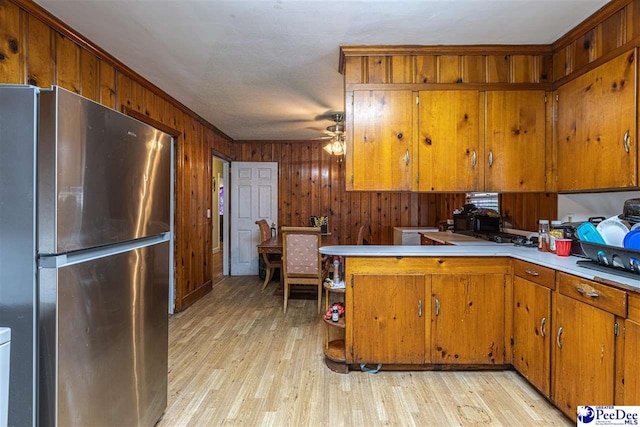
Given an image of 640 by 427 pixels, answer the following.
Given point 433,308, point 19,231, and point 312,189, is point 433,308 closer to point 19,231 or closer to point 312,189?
point 19,231

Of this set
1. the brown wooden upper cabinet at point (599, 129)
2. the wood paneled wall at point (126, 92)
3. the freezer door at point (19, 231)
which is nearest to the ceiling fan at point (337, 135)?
the wood paneled wall at point (126, 92)

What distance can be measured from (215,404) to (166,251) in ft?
3.30

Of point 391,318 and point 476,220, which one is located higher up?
point 476,220

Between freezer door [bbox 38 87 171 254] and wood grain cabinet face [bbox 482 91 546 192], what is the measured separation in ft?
7.63

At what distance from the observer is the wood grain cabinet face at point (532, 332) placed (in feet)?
6.27

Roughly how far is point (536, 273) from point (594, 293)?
1.40 feet

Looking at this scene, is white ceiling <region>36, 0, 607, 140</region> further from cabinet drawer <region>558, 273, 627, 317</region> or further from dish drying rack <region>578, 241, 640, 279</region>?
cabinet drawer <region>558, 273, 627, 317</region>

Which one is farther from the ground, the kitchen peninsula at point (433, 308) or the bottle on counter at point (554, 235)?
the bottle on counter at point (554, 235)

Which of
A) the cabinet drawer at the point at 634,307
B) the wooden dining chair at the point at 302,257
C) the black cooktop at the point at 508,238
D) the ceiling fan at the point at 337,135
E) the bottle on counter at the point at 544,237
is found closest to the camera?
the cabinet drawer at the point at 634,307

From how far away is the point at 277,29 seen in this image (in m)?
2.06

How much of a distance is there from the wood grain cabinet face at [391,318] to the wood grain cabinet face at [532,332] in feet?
2.00

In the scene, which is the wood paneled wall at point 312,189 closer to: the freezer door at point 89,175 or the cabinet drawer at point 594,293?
the cabinet drawer at point 594,293

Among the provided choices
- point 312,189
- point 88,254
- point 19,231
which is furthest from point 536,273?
point 312,189

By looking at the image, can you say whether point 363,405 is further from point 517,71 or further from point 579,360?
point 517,71
